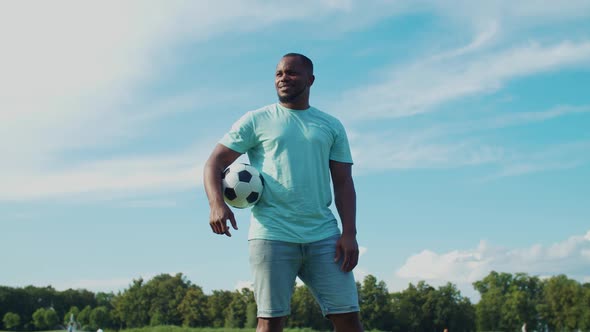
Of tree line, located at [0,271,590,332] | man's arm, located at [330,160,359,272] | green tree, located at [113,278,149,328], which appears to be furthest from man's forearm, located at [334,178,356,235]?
green tree, located at [113,278,149,328]

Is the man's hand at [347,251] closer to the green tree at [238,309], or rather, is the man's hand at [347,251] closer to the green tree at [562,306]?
the green tree at [238,309]

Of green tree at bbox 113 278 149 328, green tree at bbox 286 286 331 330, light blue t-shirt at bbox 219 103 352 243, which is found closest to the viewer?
light blue t-shirt at bbox 219 103 352 243

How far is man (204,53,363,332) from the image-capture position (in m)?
4.41

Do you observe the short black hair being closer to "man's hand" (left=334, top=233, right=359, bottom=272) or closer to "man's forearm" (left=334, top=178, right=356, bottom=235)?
"man's forearm" (left=334, top=178, right=356, bottom=235)

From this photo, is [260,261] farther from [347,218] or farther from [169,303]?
[169,303]

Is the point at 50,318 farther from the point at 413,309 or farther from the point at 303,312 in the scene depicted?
the point at 413,309

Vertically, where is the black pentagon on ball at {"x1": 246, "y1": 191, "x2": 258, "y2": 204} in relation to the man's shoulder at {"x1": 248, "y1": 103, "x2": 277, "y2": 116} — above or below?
below

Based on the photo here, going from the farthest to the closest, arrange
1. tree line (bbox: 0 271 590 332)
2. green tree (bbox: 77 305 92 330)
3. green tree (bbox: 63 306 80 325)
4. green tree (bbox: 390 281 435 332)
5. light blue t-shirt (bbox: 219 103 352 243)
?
1. green tree (bbox: 63 306 80 325)
2. green tree (bbox: 77 305 92 330)
3. green tree (bbox: 390 281 435 332)
4. tree line (bbox: 0 271 590 332)
5. light blue t-shirt (bbox: 219 103 352 243)

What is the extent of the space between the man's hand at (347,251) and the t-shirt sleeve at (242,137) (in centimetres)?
103

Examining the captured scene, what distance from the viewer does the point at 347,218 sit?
15.6 ft

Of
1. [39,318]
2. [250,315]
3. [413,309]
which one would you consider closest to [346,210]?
[250,315]

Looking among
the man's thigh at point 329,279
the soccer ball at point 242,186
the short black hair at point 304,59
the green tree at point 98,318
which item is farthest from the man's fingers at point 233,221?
the green tree at point 98,318

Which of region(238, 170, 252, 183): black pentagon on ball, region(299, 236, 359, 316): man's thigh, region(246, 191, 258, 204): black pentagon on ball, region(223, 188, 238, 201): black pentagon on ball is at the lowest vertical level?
region(299, 236, 359, 316): man's thigh

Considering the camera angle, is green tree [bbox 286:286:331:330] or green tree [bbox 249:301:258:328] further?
green tree [bbox 286:286:331:330]
